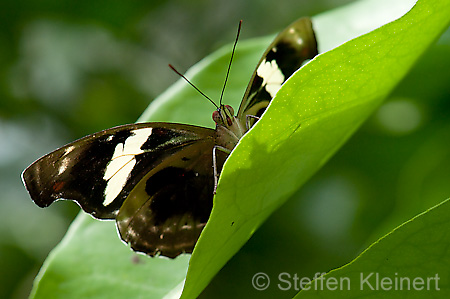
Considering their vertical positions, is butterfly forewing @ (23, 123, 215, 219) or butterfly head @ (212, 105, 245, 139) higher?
butterfly forewing @ (23, 123, 215, 219)

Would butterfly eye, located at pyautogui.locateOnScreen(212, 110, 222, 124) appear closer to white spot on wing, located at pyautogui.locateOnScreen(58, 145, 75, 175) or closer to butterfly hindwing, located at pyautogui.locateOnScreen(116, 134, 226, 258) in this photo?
butterfly hindwing, located at pyautogui.locateOnScreen(116, 134, 226, 258)

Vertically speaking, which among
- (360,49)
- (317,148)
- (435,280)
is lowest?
(435,280)

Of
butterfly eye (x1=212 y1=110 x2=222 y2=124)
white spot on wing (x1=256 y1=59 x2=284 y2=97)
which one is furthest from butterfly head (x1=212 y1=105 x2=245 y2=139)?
white spot on wing (x1=256 y1=59 x2=284 y2=97)

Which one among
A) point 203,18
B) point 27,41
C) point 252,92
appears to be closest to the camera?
point 252,92

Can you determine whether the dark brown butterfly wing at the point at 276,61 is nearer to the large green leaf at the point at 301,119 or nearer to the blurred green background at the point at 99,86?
the blurred green background at the point at 99,86

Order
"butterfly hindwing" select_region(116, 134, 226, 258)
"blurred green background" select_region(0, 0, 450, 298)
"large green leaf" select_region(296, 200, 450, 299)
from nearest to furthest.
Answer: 1. "large green leaf" select_region(296, 200, 450, 299)
2. "butterfly hindwing" select_region(116, 134, 226, 258)
3. "blurred green background" select_region(0, 0, 450, 298)

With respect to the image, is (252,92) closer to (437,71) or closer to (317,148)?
(317,148)

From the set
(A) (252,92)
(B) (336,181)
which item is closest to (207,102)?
(A) (252,92)
